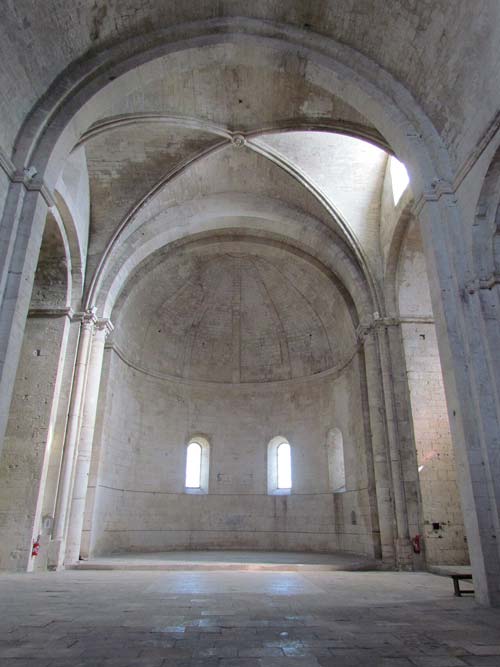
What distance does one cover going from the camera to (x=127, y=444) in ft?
60.5

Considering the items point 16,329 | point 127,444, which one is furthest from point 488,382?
point 127,444

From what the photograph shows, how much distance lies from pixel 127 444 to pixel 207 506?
443cm

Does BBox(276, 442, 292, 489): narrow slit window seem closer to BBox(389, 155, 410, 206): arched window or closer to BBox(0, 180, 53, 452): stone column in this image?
BBox(389, 155, 410, 206): arched window

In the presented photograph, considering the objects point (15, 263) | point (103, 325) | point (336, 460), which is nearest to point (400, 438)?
point (336, 460)

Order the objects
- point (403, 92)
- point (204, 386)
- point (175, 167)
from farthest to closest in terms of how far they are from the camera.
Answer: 1. point (204, 386)
2. point (175, 167)
3. point (403, 92)

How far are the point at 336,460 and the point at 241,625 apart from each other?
14.3m

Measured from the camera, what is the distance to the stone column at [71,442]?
40.9 ft

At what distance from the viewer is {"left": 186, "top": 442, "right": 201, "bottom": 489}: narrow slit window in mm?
20703

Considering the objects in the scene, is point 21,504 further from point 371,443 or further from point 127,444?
point 371,443

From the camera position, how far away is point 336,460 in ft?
63.9

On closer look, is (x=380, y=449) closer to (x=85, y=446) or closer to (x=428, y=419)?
(x=428, y=419)

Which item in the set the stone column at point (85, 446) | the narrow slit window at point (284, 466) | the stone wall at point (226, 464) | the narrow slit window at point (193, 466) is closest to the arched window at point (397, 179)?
the stone wall at point (226, 464)

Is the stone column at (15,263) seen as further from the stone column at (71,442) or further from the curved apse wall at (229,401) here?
the curved apse wall at (229,401)

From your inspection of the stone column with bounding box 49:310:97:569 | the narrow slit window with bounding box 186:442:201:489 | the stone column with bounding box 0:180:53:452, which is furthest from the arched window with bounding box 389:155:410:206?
the narrow slit window with bounding box 186:442:201:489
